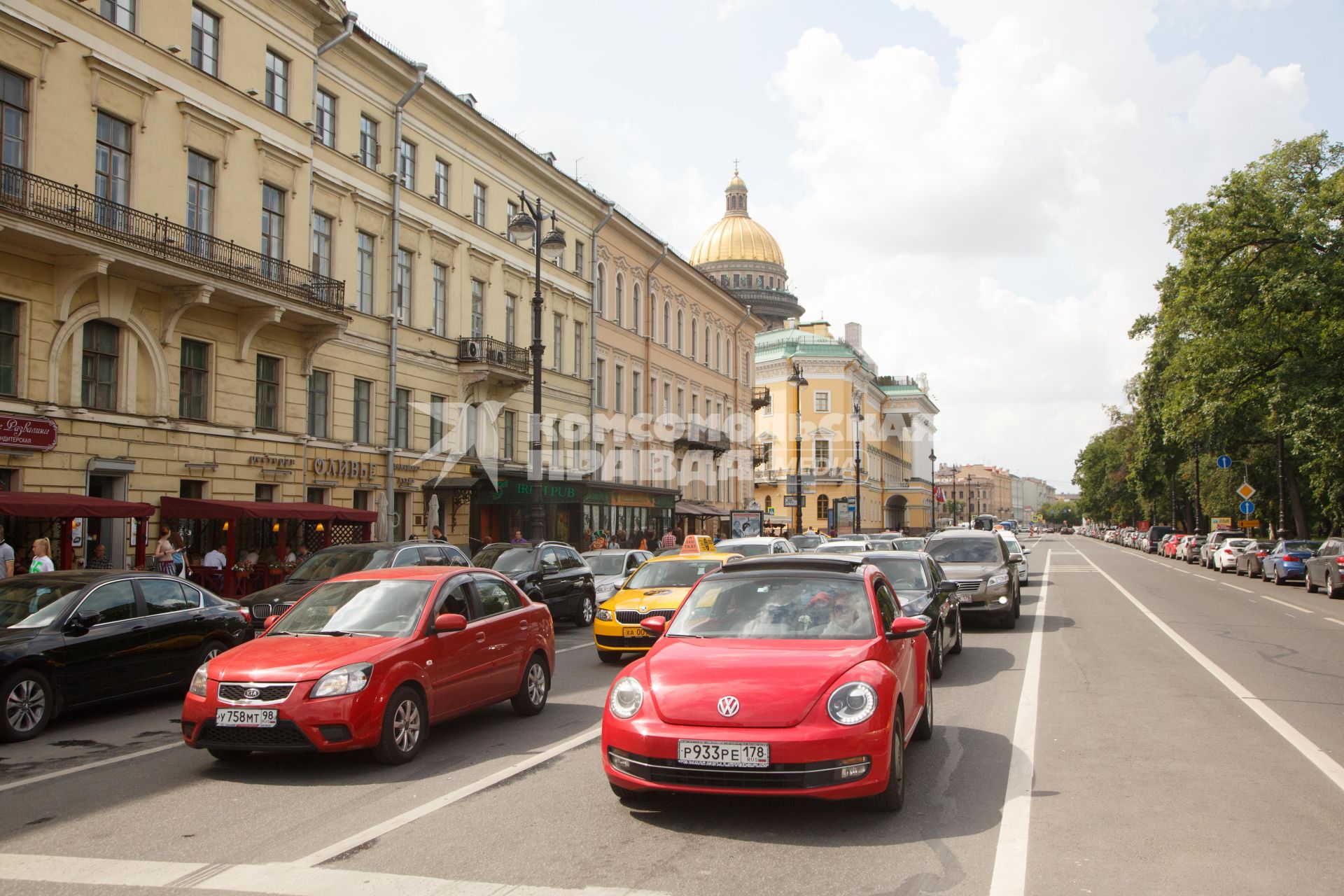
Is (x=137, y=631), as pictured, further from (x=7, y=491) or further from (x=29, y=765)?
(x=7, y=491)

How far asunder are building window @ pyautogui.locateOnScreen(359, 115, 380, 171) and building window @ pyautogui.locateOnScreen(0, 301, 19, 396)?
11476 millimetres

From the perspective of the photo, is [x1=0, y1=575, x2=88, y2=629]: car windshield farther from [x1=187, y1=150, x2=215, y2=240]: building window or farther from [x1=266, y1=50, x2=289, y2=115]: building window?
[x1=266, y1=50, x2=289, y2=115]: building window

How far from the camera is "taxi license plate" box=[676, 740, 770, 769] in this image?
5.73 meters

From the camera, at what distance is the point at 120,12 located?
21.0 metres

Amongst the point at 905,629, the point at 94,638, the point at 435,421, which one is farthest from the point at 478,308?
the point at 905,629

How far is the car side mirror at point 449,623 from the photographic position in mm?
8250

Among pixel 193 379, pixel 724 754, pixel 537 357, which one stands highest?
pixel 537 357

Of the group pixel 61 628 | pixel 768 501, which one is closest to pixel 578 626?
pixel 61 628

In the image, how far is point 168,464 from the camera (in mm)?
21844

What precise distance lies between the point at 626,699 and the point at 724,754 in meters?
0.74

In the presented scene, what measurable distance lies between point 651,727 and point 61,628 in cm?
674

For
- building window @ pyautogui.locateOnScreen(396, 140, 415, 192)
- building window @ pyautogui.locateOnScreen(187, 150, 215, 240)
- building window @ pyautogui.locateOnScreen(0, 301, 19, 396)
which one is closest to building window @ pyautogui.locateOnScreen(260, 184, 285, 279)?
building window @ pyautogui.locateOnScreen(187, 150, 215, 240)

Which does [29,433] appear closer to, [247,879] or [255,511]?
[255,511]

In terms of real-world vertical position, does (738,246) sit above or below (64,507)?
above
